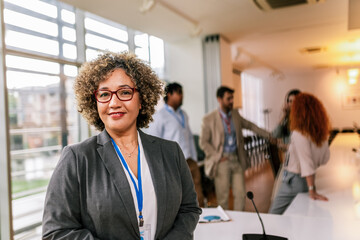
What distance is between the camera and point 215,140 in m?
→ 3.88

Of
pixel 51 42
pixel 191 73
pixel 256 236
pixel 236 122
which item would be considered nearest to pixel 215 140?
pixel 236 122

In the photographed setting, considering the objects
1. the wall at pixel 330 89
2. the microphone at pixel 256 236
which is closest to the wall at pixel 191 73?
the microphone at pixel 256 236

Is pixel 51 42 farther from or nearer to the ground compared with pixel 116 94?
farther from the ground

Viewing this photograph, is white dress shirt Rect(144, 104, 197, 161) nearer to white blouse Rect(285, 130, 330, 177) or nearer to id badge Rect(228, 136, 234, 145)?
id badge Rect(228, 136, 234, 145)

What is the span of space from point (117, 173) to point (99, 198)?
11 cm

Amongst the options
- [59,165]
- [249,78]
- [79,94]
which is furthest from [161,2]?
[249,78]

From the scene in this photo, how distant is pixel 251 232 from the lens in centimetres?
178

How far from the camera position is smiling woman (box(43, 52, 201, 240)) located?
1053mm

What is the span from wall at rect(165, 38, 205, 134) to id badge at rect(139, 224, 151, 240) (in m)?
5.27

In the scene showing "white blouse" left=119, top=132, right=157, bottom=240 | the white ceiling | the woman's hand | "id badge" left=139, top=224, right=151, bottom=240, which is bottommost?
the woman's hand

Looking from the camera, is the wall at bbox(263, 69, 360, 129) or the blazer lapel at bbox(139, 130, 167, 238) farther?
the wall at bbox(263, 69, 360, 129)

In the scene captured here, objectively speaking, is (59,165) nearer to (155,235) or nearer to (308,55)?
(155,235)

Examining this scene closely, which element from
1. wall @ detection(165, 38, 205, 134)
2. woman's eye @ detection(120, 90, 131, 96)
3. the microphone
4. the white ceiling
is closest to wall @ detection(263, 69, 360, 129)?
the white ceiling

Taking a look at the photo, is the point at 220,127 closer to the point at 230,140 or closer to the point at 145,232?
the point at 230,140
